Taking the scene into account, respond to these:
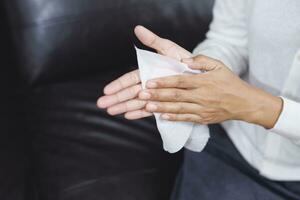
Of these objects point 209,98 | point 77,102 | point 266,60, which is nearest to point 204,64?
point 209,98

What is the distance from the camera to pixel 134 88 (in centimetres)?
63

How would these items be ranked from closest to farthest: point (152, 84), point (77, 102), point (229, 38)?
point (152, 84) < point (229, 38) < point (77, 102)

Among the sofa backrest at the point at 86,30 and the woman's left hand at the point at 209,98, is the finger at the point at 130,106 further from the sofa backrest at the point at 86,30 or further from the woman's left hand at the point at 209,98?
the sofa backrest at the point at 86,30

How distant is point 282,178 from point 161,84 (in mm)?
313

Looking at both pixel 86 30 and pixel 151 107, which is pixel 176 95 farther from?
pixel 86 30

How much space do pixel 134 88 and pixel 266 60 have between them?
0.75 feet

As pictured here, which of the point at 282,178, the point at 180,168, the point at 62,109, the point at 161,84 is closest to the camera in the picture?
the point at 161,84

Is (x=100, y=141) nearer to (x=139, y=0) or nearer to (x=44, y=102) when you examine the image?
(x=44, y=102)

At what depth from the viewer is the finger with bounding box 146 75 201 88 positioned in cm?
53

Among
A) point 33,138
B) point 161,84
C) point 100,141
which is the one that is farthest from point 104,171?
point 161,84

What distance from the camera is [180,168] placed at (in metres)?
0.81

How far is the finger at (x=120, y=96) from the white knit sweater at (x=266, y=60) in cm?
19

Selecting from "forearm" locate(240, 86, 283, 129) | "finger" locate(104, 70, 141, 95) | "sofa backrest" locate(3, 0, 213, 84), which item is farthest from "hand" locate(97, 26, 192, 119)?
"sofa backrest" locate(3, 0, 213, 84)

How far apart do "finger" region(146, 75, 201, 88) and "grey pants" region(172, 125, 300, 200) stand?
263 mm
